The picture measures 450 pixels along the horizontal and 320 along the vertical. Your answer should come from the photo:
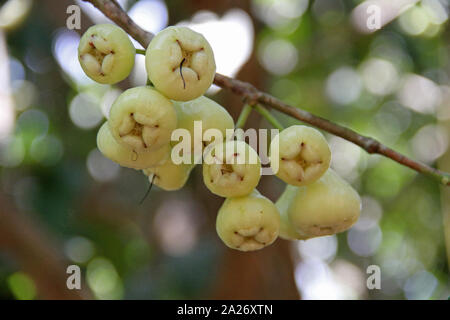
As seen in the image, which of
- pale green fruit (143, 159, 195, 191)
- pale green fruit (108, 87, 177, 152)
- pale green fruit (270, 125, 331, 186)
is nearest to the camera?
pale green fruit (108, 87, 177, 152)

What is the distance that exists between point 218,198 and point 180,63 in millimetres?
2073

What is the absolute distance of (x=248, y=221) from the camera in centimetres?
114

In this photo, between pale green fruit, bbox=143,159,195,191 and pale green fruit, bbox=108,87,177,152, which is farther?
pale green fruit, bbox=143,159,195,191

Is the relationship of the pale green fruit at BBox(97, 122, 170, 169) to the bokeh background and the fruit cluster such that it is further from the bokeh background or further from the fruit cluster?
the bokeh background

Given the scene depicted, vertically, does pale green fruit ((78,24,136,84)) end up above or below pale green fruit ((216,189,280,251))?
above

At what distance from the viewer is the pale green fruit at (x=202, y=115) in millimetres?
1127

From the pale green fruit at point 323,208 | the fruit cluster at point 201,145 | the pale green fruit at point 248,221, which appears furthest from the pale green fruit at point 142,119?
the pale green fruit at point 323,208

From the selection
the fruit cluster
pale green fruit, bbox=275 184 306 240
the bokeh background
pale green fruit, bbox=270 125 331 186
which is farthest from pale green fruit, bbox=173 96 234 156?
the bokeh background

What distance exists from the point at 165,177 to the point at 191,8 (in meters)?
2.12

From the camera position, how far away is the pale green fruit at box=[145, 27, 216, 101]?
1014 millimetres

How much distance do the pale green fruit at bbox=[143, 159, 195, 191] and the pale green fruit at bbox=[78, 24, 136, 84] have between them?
0.23 m

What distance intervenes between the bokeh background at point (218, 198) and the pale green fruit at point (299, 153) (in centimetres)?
133

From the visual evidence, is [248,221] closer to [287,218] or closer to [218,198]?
[287,218]

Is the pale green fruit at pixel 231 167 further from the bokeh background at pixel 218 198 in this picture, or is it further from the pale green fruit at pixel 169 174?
the bokeh background at pixel 218 198
